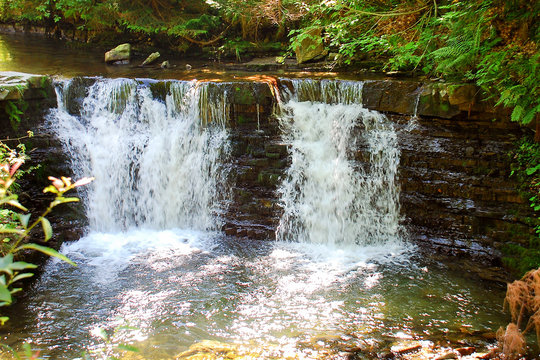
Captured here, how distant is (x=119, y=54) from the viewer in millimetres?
10969

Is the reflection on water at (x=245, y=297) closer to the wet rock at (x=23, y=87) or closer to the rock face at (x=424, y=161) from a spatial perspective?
the rock face at (x=424, y=161)

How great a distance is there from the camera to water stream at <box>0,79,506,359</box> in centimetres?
451

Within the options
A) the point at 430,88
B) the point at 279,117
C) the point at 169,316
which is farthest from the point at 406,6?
the point at 169,316

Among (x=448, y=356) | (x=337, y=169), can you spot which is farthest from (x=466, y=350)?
(x=337, y=169)

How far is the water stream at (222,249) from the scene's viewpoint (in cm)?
451

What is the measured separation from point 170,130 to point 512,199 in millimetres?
5849

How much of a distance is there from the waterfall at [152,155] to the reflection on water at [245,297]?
0.85 metres

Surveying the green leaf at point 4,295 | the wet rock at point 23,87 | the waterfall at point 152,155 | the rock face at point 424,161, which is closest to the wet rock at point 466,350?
the rock face at point 424,161

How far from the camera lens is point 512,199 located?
18.9ft

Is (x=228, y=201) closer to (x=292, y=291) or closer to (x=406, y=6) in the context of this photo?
(x=292, y=291)

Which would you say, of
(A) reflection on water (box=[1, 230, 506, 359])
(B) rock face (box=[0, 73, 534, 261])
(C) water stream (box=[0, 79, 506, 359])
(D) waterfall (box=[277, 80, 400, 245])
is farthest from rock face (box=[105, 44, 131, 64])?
(A) reflection on water (box=[1, 230, 506, 359])

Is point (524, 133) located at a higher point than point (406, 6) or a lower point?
lower

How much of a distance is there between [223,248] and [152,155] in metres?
2.31

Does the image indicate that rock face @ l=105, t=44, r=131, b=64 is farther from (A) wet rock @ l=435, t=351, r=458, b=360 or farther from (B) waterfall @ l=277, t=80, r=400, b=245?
(A) wet rock @ l=435, t=351, r=458, b=360
